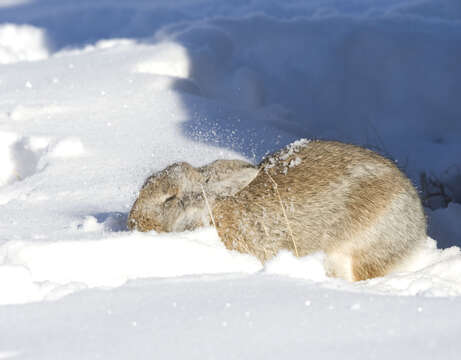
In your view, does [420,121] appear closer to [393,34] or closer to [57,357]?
[393,34]

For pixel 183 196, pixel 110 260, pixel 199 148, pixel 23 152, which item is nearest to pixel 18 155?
pixel 23 152

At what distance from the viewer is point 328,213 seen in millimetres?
2463

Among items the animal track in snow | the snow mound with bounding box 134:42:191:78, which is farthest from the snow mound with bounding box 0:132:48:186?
the snow mound with bounding box 134:42:191:78

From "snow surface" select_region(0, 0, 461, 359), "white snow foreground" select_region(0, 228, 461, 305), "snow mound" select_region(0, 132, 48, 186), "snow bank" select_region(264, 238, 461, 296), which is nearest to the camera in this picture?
"snow surface" select_region(0, 0, 461, 359)

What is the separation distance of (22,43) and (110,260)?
514 centimetres

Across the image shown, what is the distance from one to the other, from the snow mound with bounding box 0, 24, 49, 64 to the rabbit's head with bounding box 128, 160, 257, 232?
4473 millimetres

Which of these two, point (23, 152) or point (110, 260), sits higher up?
point (110, 260)

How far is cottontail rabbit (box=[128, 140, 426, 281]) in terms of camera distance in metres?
2.42

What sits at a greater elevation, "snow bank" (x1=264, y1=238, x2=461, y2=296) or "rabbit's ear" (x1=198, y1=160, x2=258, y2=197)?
"rabbit's ear" (x1=198, y1=160, x2=258, y2=197)

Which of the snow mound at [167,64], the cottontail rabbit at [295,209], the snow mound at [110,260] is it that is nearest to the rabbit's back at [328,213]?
the cottontail rabbit at [295,209]

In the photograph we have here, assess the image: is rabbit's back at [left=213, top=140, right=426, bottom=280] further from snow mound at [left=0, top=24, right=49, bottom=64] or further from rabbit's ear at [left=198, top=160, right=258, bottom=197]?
snow mound at [left=0, top=24, right=49, bottom=64]

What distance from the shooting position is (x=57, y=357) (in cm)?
146

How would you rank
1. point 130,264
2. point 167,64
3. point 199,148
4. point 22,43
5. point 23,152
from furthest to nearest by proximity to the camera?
Answer: point 22,43 → point 167,64 → point 23,152 → point 199,148 → point 130,264

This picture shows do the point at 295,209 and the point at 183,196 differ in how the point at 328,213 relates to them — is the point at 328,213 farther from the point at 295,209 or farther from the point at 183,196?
the point at 183,196
